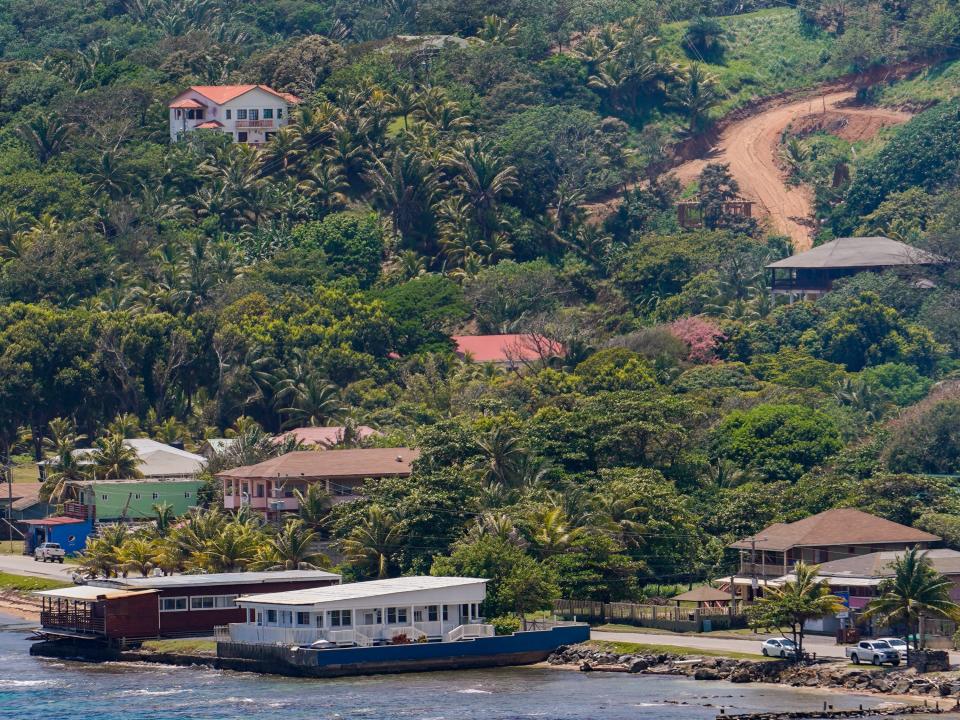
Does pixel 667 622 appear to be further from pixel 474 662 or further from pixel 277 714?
pixel 277 714

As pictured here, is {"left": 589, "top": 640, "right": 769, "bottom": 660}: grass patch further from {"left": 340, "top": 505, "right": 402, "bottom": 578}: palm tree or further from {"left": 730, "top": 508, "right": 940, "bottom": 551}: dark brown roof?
{"left": 340, "top": 505, "right": 402, "bottom": 578}: palm tree

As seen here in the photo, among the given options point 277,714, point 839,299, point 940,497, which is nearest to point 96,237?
point 839,299

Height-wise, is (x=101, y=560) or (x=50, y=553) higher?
(x=50, y=553)

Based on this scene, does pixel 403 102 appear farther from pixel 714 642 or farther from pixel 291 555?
pixel 714 642

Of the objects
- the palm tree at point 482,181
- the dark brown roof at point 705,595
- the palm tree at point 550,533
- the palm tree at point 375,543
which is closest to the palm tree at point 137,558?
the palm tree at point 375,543

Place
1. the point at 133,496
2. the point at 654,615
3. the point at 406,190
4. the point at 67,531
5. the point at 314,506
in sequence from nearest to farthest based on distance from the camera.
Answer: the point at 654,615, the point at 314,506, the point at 67,531, the point at 133,496, the point at 406,190

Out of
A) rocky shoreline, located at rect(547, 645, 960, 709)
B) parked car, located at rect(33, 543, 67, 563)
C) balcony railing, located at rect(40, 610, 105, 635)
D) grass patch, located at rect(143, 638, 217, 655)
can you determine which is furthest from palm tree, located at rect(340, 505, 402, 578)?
parked car, located at rect(33, 543, 67, 563)

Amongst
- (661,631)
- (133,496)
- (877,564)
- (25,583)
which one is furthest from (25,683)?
(133,496)
